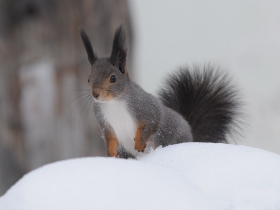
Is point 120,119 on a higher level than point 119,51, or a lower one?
lower

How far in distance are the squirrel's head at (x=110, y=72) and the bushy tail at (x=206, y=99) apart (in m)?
0.39

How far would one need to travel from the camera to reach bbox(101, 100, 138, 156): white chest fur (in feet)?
4.99

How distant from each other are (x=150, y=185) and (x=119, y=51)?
577mm

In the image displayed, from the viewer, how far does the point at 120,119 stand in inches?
59.9

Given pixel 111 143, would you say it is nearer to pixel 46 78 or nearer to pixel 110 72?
pixel 110 72

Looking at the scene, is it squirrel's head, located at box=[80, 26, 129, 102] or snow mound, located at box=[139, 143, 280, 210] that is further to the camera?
squirrel's head, located at box=[80, 26, 129, 102]

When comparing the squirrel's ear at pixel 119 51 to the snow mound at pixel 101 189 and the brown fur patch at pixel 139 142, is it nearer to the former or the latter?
the brown fur patch at pixel 139 142

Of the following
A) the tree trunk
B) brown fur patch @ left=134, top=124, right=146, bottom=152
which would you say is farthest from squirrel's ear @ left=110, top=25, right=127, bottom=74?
the tree trunk

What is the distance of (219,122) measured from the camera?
1.89m

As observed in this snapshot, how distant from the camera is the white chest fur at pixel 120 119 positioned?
4.99 ft

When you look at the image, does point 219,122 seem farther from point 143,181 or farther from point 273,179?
point 143,181

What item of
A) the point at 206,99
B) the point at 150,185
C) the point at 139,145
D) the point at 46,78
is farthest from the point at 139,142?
the point at 46,78

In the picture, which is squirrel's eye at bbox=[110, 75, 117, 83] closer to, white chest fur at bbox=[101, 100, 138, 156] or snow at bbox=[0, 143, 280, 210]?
white chest fur at bbox=[101, 100, 138, 156]

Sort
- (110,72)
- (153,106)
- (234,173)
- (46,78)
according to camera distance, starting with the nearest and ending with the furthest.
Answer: (234,173) < (110,72) < (153,106) < (46,78)
